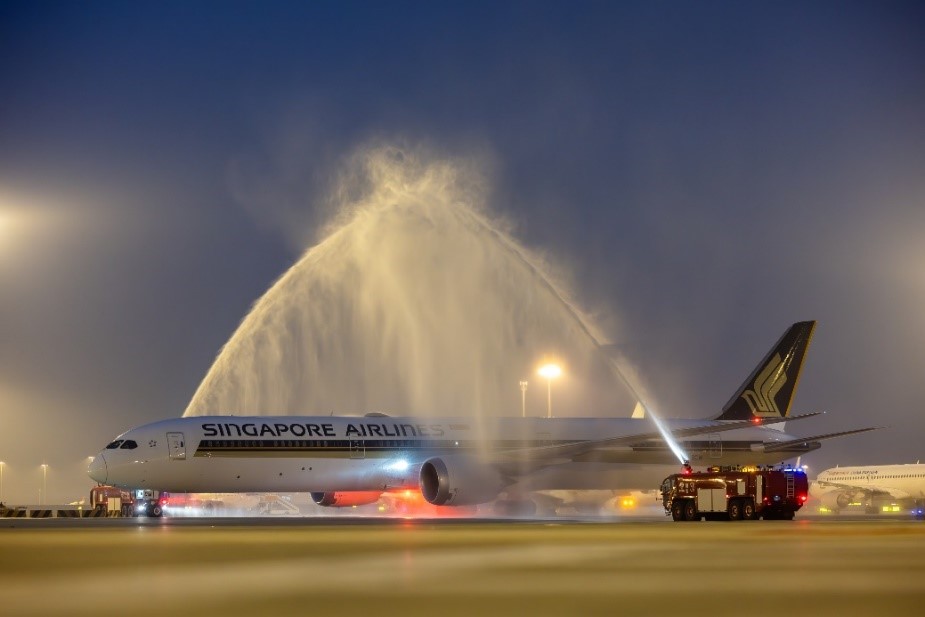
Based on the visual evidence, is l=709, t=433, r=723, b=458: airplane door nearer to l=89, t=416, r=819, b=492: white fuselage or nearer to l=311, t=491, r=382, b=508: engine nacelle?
l=89, t=416, r=819, b=492: white fuselage

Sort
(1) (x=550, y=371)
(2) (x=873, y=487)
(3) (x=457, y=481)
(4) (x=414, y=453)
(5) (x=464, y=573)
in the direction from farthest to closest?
1. (2) (x=873, y=487)
2. (1) (x=550, y=371)
3. (4) (x=414, y=453)
4. (3) (x=457, y=481)
5. (5) (x=464, y=573)

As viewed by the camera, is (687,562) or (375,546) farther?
(375,546)

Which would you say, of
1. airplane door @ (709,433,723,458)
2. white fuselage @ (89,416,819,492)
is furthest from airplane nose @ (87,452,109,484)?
airplane door @ (709,433,723,458)

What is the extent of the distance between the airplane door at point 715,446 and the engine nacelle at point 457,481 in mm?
16184

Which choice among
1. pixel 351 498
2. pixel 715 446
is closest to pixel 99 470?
pixel 351 498

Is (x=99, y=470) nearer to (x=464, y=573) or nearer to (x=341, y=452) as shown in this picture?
(x=341, y=452)

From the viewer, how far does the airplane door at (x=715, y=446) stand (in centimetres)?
7156

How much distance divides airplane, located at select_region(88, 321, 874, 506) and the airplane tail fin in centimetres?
194

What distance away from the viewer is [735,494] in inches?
2090

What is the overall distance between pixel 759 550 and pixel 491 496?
101 ft

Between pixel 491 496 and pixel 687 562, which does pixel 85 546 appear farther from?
pixel 491 496

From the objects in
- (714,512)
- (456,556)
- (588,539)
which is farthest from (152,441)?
(456,556)

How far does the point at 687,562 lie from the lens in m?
26.1

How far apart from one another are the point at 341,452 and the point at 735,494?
19.5m
